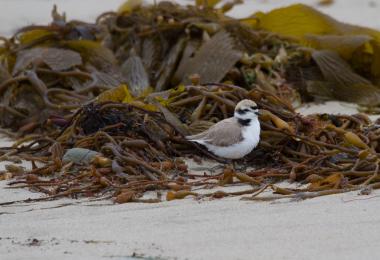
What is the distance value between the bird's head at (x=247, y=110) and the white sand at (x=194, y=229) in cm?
89

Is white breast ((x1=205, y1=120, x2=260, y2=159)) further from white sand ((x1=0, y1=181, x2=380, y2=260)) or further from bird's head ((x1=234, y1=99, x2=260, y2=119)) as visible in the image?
white sand ((x1=0, y1=181, x2=380, y2=260))

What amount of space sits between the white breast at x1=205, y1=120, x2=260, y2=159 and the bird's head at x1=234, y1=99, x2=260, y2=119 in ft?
0.14

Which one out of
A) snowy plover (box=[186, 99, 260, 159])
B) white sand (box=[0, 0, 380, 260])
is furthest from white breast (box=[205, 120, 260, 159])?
white sand (box=[0, 0, 380, 260])

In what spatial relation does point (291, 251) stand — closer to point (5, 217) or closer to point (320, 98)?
point (5, 217)

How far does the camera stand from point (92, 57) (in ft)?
20.8

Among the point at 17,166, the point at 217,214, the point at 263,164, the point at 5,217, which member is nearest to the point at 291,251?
the point at 217,214

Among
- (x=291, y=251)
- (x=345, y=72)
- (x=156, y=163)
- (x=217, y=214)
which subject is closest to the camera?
(x=291, y=251)

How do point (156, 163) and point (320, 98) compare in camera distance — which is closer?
point (156, 163)

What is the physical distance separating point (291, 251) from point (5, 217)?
1.33 meters

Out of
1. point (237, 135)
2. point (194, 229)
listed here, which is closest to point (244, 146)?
point (237, 135)

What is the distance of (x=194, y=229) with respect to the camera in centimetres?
324

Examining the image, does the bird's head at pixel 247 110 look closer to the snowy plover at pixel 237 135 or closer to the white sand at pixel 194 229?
the snowy plover at pixel 237 135

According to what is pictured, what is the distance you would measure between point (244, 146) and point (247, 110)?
21 centimetres

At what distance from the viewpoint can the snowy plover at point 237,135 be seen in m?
4.44
